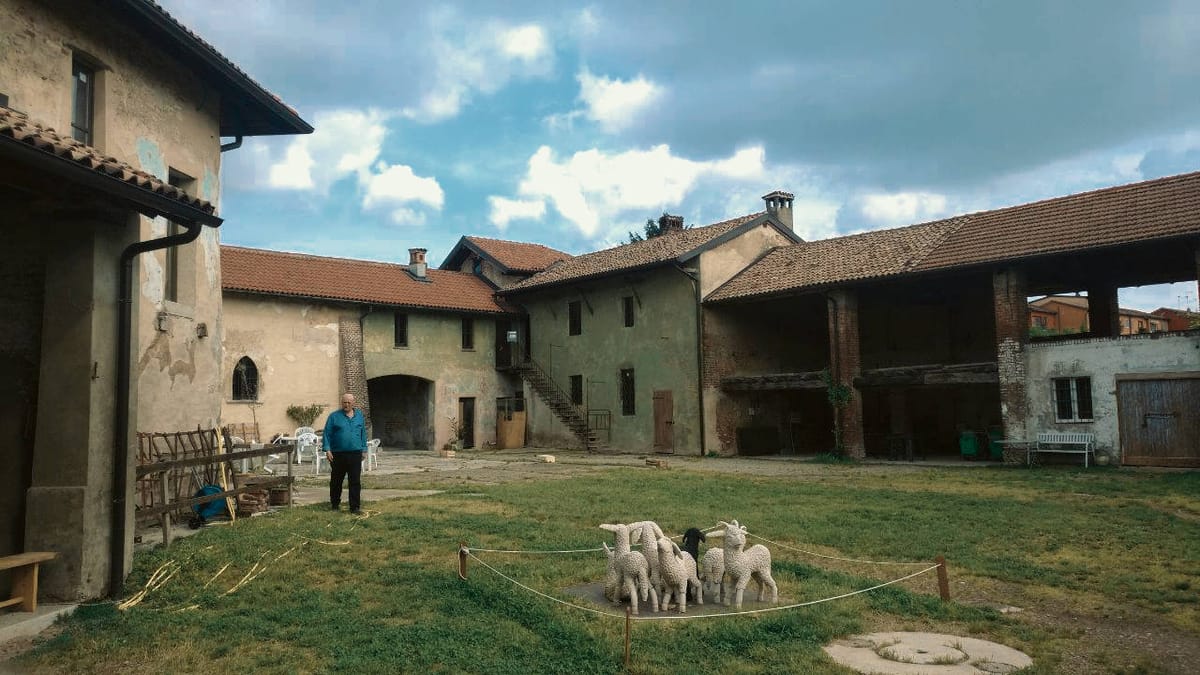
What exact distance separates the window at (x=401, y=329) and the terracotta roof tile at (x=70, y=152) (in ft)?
76.0

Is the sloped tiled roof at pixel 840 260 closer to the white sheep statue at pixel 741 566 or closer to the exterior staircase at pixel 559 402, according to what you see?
the exterior staircase at pixel 559 402

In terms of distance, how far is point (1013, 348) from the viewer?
19.3m

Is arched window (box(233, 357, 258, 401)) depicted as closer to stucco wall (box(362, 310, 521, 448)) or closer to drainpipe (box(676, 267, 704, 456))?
stucco wall (box(362, 310, 521, 448))

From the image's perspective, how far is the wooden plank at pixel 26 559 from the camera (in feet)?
18.6

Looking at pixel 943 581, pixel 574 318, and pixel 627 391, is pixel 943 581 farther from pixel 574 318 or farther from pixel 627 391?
pixel 574 318

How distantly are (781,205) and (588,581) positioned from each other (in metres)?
25.0

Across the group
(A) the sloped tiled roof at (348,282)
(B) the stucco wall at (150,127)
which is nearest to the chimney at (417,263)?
(A) the sloped tiled roof at (348,282)

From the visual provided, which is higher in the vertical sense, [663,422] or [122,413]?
[122,413]

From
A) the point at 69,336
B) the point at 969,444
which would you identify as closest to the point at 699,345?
the point at 969,444

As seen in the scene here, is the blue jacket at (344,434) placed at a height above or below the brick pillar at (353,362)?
below

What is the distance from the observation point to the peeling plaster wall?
25250 millimetres

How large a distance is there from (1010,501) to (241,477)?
1138 centimetres

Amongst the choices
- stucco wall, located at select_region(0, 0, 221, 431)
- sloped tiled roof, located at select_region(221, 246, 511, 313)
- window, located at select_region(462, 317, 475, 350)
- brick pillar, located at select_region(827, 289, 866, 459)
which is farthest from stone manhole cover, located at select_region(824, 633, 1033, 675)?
window, located at select_region(462, 317, 475, 350)

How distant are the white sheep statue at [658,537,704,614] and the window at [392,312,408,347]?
24842 millimetres
